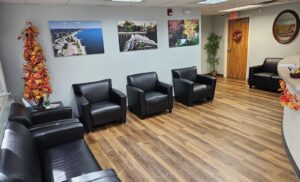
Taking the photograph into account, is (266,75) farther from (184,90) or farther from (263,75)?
(184,90)

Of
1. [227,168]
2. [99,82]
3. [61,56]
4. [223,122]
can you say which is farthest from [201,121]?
[61,56]

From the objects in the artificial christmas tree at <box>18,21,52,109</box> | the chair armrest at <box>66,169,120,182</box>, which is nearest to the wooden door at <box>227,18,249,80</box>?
the artificial christmas tree at <box>18,21,52,109</box>

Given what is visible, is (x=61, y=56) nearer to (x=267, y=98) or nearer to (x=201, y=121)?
(x=201, y=121)

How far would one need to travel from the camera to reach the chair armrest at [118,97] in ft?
12.2

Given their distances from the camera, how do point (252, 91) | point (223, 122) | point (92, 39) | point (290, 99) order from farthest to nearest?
point (252, 91), point (92, 39), point (223, 122), point (290, 99)

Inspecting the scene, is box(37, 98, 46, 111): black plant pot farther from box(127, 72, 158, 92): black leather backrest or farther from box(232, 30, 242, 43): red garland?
box(232, 30, 242, 43): red garland

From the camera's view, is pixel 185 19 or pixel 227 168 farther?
pixel 185 19

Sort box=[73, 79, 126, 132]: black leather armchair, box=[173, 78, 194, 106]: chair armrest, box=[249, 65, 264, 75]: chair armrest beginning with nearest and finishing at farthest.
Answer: box=[73, 79, 126, 132]: black leather armchair, box=[173, 78, 194, 106]: chair armrest, box=[249, 65, 264, 75]: chair armrest

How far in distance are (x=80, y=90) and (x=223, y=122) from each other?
2693 millimetres

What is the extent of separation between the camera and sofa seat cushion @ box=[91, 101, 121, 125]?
354cm

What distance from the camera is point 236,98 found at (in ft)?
16.7

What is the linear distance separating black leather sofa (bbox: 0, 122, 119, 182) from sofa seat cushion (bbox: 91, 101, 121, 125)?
107cm

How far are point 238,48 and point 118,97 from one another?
502cm

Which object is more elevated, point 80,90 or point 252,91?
Result: point 80,90
